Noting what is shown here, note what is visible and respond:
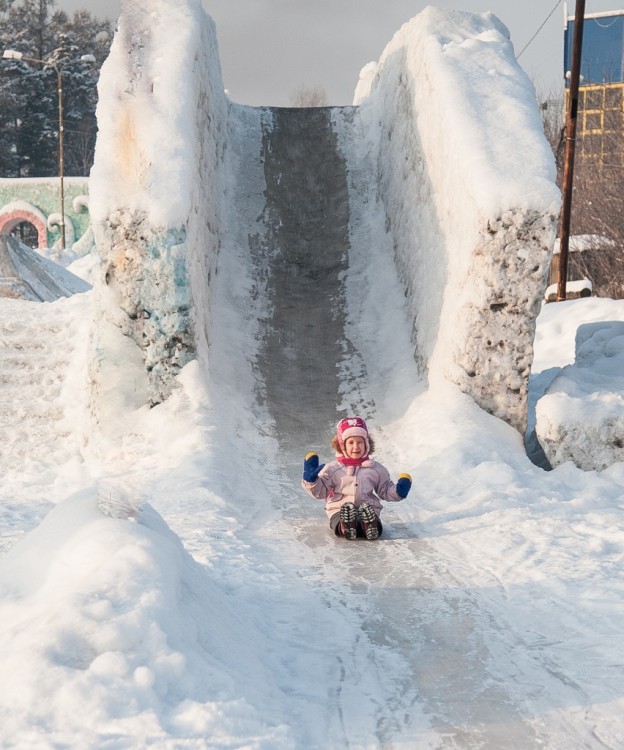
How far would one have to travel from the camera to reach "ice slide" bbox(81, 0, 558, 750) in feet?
13.1

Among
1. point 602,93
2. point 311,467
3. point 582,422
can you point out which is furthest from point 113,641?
point 602,93

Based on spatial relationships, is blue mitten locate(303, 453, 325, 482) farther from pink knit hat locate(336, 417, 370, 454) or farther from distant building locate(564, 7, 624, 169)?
distant building locate(564, 7, 624, 169)

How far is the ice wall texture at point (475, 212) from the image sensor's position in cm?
785

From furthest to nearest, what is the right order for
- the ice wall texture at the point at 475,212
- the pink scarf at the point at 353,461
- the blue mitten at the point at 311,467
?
the ice wall texture at the point at 475,212
the pink scarf at the point at 353,461
the blue mitten at the point at 311,467

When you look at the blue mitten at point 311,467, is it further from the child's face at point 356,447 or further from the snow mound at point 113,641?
the snow mound at point 113,641

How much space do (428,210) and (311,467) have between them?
176 inches

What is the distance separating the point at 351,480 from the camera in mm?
6062

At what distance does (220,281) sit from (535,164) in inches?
157

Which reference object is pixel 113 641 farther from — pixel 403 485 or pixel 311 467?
pixel 403 485

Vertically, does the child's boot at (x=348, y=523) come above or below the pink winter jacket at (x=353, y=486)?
below

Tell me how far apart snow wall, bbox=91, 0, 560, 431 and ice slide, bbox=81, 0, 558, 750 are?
0.02 m

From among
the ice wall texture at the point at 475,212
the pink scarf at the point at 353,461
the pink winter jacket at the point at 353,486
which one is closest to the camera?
the pink winter jacket at the point at 353,486

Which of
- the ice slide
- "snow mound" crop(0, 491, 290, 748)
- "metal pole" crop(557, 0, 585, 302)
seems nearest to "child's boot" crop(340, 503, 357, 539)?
the ice slide

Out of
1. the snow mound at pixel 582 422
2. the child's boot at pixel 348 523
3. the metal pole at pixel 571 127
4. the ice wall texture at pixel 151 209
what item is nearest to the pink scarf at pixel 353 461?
the child's boot at pixel 348 523
